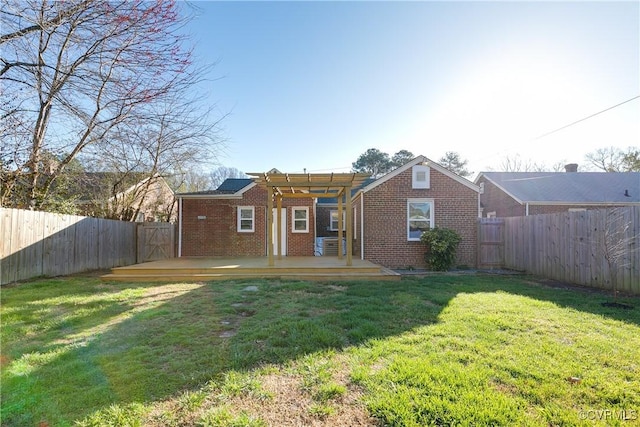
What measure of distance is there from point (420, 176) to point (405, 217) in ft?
5.34

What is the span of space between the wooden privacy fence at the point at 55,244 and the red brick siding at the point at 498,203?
1832cm

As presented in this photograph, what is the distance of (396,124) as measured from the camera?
14.3 metres

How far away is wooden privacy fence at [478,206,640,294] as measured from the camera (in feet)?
22.6

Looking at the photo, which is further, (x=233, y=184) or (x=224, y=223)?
(x=233, y=184)

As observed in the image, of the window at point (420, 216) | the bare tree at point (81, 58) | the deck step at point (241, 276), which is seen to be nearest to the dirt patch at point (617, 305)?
the deck step at point (241, 276)

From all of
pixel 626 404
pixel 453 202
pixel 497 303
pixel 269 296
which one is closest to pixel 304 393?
pixel 626 404

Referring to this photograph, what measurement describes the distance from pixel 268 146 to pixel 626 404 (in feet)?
54.2

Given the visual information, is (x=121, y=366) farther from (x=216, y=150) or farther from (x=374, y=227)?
(x=216, y=150)

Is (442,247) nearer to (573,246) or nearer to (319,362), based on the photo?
(573,246)

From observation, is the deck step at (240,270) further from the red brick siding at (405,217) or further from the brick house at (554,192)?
the brick house at (554,192)

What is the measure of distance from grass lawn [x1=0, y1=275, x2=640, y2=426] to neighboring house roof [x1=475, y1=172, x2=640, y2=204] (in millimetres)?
11559

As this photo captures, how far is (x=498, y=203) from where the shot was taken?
1764 cm

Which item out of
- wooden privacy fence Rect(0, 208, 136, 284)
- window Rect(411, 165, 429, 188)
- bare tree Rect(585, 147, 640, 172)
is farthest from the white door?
bare tree Rect(585, 147, 640, 172)

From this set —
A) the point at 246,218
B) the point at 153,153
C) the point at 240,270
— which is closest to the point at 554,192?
the point at 246,218
